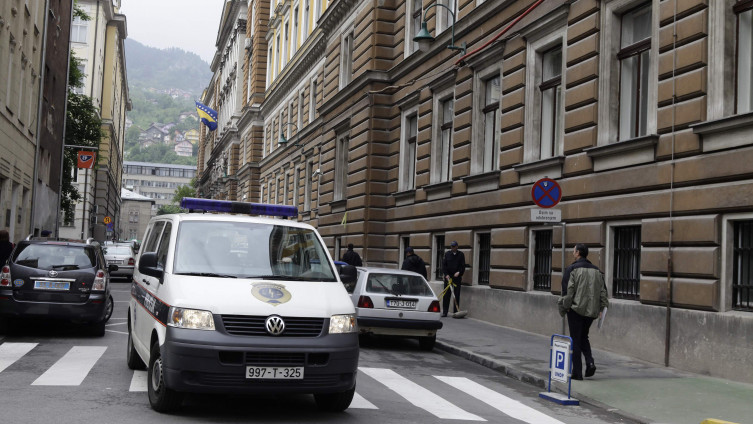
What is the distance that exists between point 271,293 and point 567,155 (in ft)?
33.0

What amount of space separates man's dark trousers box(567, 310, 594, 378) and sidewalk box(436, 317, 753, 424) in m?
0.22

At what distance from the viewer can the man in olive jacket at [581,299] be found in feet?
36.4

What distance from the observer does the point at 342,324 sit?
777 cm

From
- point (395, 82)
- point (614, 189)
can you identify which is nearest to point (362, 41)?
point (395, 82)

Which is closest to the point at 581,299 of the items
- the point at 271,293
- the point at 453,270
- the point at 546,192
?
the point at 546,192

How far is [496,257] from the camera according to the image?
1917 cm

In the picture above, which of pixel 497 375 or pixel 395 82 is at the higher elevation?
Result: pixel 395 82

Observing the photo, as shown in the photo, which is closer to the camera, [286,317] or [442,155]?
[286,317]

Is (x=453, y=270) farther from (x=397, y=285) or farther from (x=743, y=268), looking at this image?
(x=743, y=268)

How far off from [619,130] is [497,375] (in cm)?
550

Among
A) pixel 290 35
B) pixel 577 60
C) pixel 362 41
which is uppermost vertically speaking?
pixel 290 35

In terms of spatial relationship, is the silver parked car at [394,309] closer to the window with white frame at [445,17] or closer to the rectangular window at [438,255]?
the rectangular window at [438,255]

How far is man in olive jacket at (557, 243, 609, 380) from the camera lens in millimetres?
11094

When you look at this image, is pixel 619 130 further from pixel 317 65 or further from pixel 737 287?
pixel 317 65
